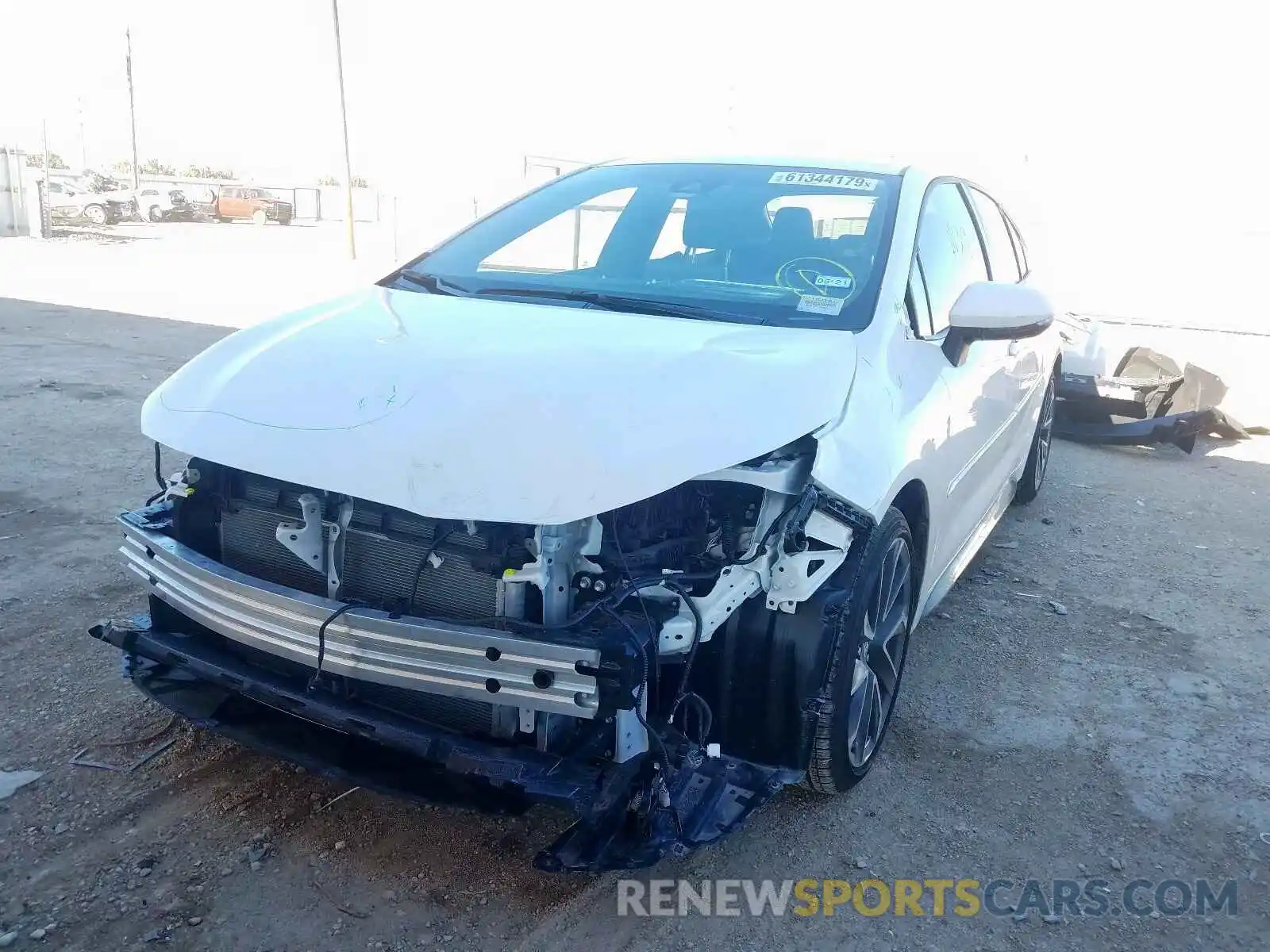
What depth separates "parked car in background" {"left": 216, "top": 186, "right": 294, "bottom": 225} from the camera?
35906mm

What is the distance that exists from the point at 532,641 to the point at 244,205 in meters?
37.7

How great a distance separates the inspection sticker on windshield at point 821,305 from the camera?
9.98 ft

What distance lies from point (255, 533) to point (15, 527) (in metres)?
2.79

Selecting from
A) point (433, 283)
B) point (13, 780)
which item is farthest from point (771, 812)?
point (13, 780)

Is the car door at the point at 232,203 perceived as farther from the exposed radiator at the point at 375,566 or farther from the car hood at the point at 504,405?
the exposed radiator at the point at 375,566

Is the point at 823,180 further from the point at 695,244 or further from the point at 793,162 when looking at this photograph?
the point at 695,244

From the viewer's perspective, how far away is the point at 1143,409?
7766 mm

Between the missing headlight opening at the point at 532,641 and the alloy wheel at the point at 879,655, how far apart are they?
0.35 m

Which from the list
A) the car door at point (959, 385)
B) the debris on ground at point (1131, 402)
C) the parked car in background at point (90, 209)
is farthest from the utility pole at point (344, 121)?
the car door at point (959, 385)

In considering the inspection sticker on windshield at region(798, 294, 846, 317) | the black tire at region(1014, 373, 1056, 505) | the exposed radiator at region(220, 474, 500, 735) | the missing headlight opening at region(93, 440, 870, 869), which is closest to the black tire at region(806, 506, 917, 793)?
the missing headlight opening at region(93, 440, 870, 869)

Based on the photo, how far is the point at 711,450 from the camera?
233cm

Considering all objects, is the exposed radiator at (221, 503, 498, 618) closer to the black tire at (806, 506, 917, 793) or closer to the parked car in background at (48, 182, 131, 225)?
the black tire at (806, 506, 917, 793)

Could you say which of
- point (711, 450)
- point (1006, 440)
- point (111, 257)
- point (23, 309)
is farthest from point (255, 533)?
point (111, 257)

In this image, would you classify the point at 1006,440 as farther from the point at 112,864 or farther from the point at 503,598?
the point at 112,864
